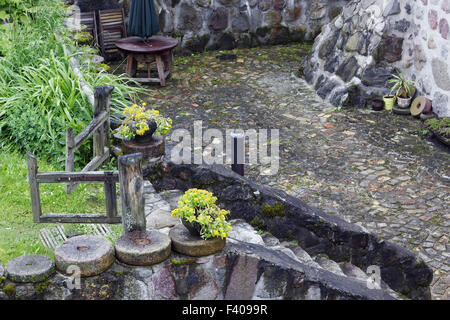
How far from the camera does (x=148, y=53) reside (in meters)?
10.1

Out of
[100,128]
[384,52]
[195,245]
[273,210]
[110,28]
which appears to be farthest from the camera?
[110,28]

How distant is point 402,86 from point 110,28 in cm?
512

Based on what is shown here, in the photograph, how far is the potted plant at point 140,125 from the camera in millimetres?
6320

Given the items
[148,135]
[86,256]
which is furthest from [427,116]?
[86,256]

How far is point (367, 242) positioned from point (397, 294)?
52 centimetres

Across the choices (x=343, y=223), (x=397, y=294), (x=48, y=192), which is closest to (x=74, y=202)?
(x=48, y=192)

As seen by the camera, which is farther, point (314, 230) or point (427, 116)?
point (427, 116)

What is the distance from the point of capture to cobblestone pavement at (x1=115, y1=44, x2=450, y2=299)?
6600 mm

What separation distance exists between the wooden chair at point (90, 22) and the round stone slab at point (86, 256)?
6818 millimetres

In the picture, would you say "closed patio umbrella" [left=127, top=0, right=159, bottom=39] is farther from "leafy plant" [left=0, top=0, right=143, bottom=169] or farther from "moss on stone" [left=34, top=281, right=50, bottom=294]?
"moss on stone" [left=34, top=281, right=50, bottom=294]

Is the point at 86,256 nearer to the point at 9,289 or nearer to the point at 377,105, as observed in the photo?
the point at 9,289

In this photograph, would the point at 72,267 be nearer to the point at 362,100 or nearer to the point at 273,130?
the point at 273,130

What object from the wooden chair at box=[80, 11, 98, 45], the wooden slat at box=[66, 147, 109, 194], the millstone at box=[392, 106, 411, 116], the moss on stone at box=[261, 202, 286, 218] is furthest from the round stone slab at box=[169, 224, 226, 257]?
the wooden chair at box=[80, 11, 98, 45]

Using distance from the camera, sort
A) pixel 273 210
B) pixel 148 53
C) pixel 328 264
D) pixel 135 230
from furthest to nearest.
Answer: pixel 148 53 → pixel 273 210 → pixel 328 264 → pixel 135 230
